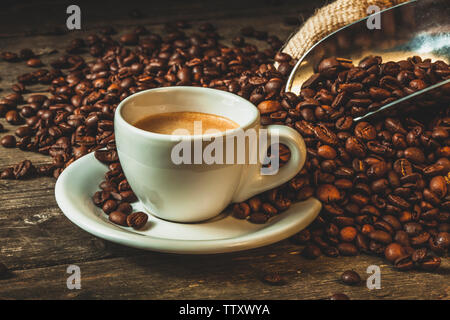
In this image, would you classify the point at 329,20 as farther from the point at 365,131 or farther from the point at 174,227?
the point at 174,227

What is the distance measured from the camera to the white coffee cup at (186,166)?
A: 3.17ft

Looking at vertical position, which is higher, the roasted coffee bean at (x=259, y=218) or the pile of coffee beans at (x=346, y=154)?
the pile of coffee beans at (x=346, y=154)

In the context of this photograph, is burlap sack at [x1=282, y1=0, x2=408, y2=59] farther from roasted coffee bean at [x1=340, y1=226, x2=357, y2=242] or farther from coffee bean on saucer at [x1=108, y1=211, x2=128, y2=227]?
coffee bean on saucer at [x1=108, y1=211, x2=128, y2=227]

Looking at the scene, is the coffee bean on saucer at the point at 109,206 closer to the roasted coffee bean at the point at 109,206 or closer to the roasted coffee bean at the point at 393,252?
the roasted coffee bean at the point at 109,206

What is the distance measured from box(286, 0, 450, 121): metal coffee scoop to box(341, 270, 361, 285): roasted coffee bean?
70 cm

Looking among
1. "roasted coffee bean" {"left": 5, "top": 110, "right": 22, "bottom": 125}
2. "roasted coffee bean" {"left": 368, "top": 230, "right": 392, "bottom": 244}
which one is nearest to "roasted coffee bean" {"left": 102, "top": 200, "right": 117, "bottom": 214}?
"roasted coffee bean" {"left": 368, "top": 230, "right": 392, "bottom": 244}

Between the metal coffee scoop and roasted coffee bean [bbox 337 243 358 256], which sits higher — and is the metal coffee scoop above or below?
above

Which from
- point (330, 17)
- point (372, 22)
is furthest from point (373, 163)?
point (330, 17)

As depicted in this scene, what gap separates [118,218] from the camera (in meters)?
1.04

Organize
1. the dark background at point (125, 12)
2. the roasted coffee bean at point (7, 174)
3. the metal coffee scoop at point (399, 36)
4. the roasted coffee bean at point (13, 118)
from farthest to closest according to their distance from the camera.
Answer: the dark background at point (125, 12) → the roasted coffee bean at point (13, 118) → the metal coffee scoop at point (399, 36) → the roasted coffee bean at point (7, 174)

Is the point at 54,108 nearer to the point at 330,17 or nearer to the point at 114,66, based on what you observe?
the point at 114,66

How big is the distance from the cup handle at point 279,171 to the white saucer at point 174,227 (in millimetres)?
66

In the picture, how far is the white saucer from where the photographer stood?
929mm

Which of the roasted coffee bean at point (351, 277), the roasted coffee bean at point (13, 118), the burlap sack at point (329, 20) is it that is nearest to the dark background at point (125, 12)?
the burlap sack at point (329, 20)
